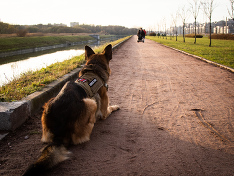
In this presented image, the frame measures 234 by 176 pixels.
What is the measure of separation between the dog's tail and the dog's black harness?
42.2 inches

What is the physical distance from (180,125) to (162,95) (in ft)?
6.68

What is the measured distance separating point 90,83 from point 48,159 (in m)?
1.57

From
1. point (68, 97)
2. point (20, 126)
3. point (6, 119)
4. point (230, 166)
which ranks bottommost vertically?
point (230, 166)

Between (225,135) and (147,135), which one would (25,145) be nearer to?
(147,135)

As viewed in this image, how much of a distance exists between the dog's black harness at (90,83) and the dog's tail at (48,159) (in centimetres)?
107

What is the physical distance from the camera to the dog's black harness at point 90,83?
3449 millimetres

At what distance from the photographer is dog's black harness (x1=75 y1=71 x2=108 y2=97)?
11.3ft

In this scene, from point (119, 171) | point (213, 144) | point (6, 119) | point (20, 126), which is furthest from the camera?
point (20, 126)

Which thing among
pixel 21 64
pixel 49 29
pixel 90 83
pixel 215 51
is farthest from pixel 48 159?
pixel 49 29

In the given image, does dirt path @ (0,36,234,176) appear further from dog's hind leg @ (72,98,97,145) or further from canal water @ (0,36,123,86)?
canal water @ (0,36,123,86)

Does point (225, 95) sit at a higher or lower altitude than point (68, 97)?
lower

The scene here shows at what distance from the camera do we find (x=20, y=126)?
3.77 metres

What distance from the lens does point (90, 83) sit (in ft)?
11.8

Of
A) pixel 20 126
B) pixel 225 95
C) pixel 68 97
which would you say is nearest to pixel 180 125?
pixel 68 97
